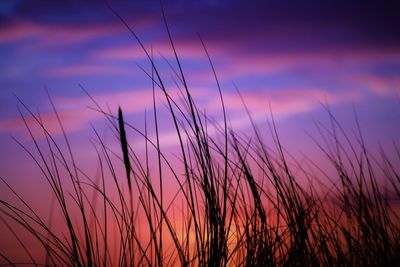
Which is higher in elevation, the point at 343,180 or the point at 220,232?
the point at 343,180

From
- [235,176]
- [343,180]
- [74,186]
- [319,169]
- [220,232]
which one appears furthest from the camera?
[319,169]

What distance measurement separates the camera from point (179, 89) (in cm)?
158

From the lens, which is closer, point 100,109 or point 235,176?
point 100,109

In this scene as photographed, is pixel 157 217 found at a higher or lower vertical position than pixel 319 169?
lower

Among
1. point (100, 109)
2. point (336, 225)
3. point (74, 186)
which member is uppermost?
point (100, 109)

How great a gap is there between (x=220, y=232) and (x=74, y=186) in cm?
49

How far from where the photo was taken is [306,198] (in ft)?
5.63

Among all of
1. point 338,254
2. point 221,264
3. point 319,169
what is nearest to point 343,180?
point 319,169

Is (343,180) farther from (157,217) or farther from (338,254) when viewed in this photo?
(157,217)

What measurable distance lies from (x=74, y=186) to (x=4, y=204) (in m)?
0.21

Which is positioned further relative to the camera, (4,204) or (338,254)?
(338,254)

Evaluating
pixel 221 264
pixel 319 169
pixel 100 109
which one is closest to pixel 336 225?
pixel 319 169

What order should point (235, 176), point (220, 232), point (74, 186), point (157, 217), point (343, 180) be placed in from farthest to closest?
point (343, 180) < point (235, 176) < point (157, 217) < point (74, 186) < point (220, 232)

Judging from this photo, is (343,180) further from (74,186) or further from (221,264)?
(74,186)
